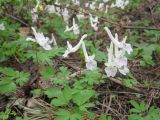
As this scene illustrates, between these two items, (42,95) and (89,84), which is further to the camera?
(42,95)

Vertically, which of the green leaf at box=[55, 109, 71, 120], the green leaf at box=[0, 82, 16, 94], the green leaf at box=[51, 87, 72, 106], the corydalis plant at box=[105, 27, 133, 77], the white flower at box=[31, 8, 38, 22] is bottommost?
the green leaf at box=[55, 109, 71, 120]

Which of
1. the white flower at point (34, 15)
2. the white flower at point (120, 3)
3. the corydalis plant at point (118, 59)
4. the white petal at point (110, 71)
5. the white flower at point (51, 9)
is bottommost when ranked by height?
the white petal at point (110, 71)

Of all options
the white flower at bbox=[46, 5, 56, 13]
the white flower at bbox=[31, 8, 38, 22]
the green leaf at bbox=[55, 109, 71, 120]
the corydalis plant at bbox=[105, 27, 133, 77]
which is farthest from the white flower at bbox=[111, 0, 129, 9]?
the green leaf at bbox=[55, 109, 71, 120]

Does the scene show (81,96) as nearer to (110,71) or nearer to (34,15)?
(110,71)

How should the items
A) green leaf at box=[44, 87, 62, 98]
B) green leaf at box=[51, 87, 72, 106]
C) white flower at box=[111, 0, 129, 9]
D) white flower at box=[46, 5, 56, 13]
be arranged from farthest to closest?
white flower at box=[111, 0, 129, 9] → white flower at box=[46, 5, 56, 13] → green leaf at box=[44, 87, 62, 98] → green leaf at box=[51, 87, 72, 106]

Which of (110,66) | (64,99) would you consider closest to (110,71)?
(110,66)

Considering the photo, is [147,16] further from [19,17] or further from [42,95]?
[42,95]

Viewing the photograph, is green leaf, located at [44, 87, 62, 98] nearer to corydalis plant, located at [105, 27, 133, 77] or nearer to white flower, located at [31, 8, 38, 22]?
corydalis plant, located at [105, 27, 133, 77]

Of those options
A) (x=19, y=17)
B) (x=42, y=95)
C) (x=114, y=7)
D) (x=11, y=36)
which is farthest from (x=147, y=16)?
(x=42, y=95)

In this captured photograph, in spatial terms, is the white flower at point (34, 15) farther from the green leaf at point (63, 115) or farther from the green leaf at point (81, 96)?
the green leaf at point (63, 115)

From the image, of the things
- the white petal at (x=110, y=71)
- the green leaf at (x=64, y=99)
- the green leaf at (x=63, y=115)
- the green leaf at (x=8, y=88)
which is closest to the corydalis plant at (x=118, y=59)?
the white petal at (x=110, y=71)

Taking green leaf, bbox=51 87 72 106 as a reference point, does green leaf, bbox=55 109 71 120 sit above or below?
Answer: below
